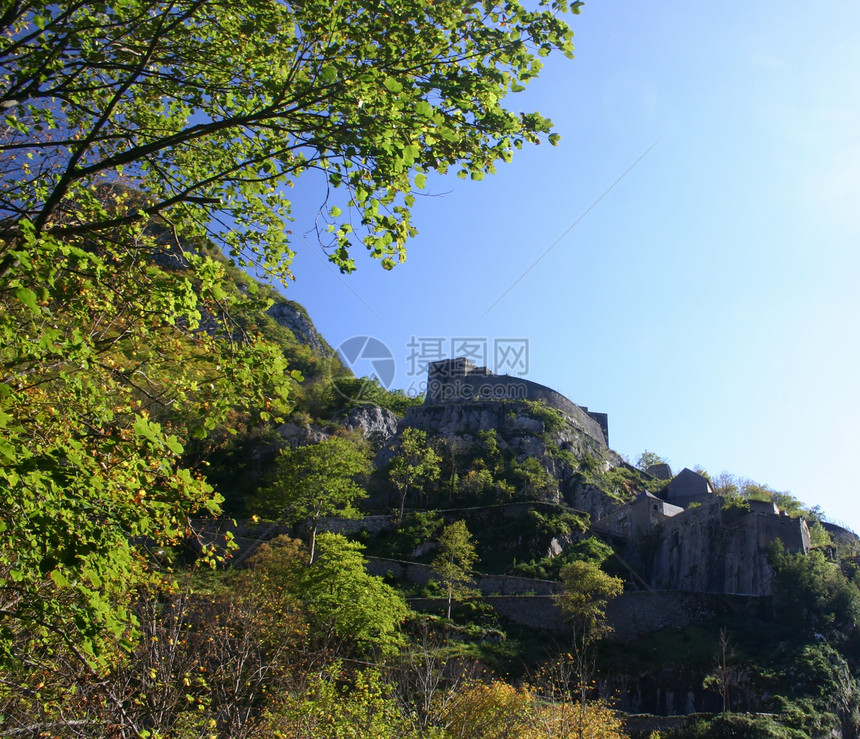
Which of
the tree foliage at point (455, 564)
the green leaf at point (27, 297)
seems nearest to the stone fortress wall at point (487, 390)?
the tree foliage at point (455, 564)

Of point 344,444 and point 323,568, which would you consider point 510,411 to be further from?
point 323,568

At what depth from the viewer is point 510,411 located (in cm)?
4553

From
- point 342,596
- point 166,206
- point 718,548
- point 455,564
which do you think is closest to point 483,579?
point 455,564

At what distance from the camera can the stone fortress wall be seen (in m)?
49.3

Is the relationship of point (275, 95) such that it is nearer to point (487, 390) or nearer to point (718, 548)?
point (718, 548)

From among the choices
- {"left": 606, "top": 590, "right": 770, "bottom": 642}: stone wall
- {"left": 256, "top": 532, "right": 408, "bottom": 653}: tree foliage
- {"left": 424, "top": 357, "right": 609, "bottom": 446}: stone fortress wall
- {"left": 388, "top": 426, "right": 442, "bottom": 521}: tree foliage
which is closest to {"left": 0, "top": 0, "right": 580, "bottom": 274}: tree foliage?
{"left": 256, "top": 532, "right": 408, "bottom": 653}: tree foliage

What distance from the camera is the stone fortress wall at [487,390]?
162 feet

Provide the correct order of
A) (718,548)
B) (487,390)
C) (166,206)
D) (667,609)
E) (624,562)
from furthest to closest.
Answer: (487,390) < (624,562) < (718,548) < (667,609) < (166,206)

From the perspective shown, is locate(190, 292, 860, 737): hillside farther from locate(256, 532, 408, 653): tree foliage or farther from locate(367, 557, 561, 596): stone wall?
locate(256, 532, 408, 653): tree foliage

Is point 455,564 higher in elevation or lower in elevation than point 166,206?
lower

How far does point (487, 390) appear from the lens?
4972cm

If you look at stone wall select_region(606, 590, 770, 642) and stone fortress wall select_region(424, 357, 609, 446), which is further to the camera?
stone fortress wall select_region(424, 357, 609, 446)

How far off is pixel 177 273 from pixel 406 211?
75.8 inches

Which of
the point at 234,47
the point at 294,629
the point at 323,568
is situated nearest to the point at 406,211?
the point at 234,47
